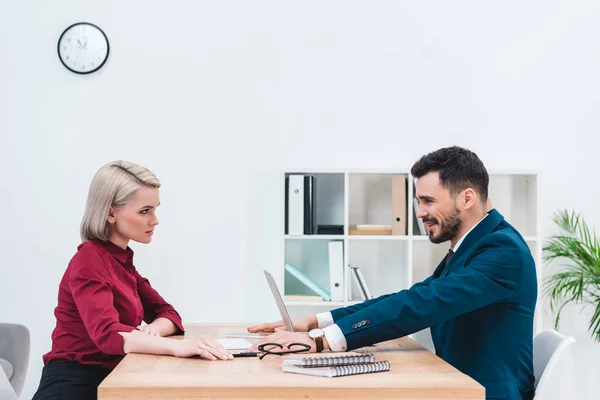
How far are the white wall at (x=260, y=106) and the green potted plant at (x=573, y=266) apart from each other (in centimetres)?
13

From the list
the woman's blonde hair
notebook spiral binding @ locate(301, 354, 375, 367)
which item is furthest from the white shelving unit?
notebook spiral binding @ locate(301, 354, 375, 367)

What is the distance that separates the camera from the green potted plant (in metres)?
4.13

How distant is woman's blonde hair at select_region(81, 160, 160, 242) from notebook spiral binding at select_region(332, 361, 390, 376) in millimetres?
996

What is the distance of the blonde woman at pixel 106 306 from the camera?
6.98ft

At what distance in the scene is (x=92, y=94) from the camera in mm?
4457

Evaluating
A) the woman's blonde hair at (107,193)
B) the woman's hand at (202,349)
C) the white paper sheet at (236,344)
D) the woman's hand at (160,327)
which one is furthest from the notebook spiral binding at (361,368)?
the woman's blonde hair at (107,193)

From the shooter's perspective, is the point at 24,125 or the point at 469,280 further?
the point at 24,125

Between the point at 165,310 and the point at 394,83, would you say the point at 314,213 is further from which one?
the point at 165,310

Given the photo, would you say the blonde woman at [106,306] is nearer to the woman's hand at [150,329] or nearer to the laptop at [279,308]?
the woman's hand at [150,329]

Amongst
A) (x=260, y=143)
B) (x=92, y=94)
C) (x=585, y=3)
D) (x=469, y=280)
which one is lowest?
(x=469, y=280)

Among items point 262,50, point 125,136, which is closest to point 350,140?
point 262,50

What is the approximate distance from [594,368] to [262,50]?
2.76 metres

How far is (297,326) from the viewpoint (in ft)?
8.36

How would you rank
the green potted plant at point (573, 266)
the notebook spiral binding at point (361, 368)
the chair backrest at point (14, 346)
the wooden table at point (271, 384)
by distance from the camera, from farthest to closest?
the green potted plant at point (573, 266), the chair backrest at point (14, 346), the notebook spiral binding at point (361, 368), the wooden table at point (271, 384)
